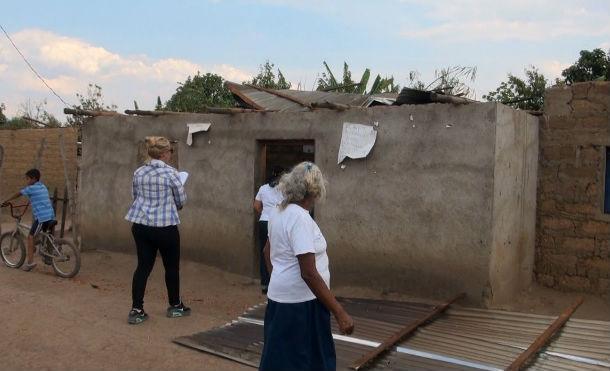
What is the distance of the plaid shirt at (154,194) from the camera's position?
530 centimetres

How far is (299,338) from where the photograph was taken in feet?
9.75

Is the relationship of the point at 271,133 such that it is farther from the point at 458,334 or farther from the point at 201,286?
the point at 458,334

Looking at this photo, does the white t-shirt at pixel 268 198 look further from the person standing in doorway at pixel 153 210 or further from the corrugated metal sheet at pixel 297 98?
the corrugated metal sheet at pixel 297 98

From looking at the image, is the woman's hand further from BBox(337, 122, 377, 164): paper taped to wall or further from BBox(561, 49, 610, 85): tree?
BBox(561, 49, 610, 85): tree

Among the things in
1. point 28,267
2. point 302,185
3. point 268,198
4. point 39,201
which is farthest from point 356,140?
point 28,267

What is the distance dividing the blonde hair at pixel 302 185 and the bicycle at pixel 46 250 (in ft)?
18.2

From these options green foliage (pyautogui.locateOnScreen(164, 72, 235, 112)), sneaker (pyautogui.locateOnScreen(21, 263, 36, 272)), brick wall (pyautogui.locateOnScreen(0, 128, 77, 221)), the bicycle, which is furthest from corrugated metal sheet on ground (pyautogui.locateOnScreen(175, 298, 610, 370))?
green foliage (pyautogui.locateOnScreen(164, 72, 235, 112))

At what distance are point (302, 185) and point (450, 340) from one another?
8.42 feet

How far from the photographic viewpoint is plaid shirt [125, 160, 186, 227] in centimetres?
530

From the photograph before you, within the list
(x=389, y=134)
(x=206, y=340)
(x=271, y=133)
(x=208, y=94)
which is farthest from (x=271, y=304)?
(x=208, y=94)

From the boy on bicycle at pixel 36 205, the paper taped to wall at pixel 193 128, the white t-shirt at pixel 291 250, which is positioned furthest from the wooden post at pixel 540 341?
the boy on bicycle at pixel 36 205

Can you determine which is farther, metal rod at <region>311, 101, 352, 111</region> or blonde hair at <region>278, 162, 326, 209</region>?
metal rod at <region>311, 101, 352, 111</region>

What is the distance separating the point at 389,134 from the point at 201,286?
10.2 feet

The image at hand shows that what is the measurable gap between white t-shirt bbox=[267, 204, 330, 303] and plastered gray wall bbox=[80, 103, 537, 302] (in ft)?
10.4
